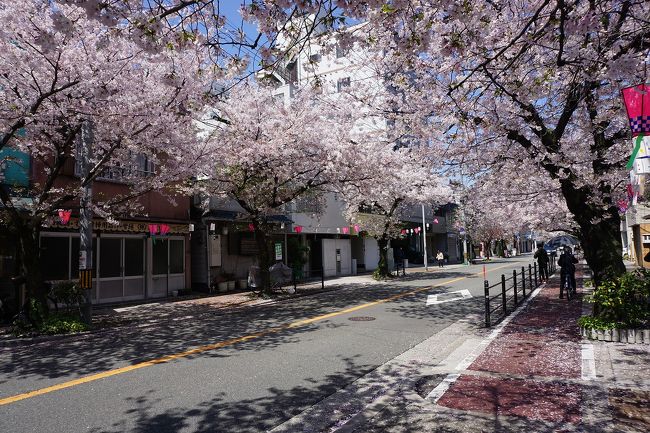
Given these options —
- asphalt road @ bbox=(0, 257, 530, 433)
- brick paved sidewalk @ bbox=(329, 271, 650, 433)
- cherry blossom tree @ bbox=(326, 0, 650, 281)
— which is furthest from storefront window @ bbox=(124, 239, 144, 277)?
brick paved sidewalk @ bbox=(329, 271, 650, 433)

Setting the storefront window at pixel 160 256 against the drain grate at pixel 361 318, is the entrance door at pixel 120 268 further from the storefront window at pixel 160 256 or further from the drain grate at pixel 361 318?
the drain grate at pixel 361 318

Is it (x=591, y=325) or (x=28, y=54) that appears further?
(x=28, y=54)

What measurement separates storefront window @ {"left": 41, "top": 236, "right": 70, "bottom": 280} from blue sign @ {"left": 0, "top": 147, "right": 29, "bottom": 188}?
214 centimetres

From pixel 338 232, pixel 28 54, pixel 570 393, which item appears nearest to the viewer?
pixel 570 393

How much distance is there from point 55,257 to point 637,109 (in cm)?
1717

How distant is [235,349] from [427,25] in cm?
670

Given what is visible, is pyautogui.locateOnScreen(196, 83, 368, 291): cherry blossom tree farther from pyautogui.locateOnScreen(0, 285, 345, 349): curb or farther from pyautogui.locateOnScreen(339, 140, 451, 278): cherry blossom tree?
pyautogui.locateOnScreen(339, 140, 451, 278): cherry blossom tree

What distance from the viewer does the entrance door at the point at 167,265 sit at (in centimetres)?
1864

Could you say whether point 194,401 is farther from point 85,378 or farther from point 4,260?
point 4,260

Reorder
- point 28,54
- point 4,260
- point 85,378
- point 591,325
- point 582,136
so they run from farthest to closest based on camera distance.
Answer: point 4,260
point 582,136
point 28,54
point 591,325
point 85,378

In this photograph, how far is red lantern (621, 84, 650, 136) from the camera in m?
6.73

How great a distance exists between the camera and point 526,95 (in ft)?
27.5

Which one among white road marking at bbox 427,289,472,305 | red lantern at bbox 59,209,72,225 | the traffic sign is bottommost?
white road marking at bbox 427,289,472,305

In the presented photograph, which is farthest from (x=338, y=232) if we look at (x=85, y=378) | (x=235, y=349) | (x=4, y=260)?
(x=85, y=378)
